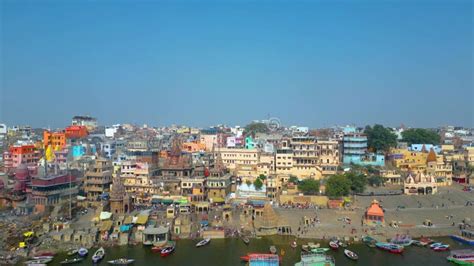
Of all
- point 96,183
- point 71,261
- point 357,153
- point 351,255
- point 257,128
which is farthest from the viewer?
point 257,128

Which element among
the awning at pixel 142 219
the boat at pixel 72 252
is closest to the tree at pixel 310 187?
the awning at pixel 142 219

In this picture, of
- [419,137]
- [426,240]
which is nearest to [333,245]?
[426,240]

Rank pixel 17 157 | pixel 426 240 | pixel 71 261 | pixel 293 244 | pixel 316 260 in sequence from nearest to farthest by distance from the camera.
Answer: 1. pixel 316 260
2. pixel 71 261
3. pixel 293 244
4. pixel 426 240
5. pixel 17 157

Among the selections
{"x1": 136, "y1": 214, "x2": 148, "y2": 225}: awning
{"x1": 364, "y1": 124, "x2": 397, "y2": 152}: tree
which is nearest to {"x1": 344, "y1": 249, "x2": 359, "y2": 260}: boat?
{"x1": 136, "y1": 214, "x2": 148, "y2": 225}: awning

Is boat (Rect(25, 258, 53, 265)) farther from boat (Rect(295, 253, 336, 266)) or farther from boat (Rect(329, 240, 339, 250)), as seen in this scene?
boat (Rect(329, 240, 339, 250))

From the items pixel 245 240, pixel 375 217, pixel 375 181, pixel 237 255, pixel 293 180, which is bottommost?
pixel 237 255

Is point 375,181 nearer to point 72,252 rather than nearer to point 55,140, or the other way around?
point 72,252
